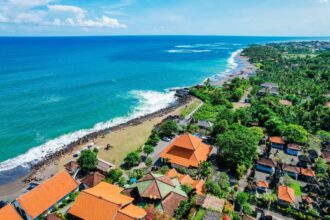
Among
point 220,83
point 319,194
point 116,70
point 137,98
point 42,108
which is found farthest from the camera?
point 116,70

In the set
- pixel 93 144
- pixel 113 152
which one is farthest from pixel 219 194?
pixel 93 144

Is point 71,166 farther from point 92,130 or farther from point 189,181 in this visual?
point 189,181

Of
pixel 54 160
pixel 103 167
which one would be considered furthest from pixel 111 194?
pixel 54 160

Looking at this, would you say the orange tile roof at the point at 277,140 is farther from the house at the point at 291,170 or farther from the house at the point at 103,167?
the house at the point at 103,167

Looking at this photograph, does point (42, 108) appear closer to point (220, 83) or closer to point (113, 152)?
point (113, 152)

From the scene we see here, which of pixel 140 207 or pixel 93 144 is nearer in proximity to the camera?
pixel 140 207

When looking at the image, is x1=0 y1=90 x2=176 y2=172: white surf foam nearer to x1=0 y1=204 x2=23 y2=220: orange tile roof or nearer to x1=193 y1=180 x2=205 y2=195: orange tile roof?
x1=0 y1=204 x2=23 y2=220: orange tile roof

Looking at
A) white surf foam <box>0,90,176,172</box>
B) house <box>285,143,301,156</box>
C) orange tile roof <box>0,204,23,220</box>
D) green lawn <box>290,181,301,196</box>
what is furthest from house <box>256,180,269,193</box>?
white surf foam <box>0,90,176,172</box>
